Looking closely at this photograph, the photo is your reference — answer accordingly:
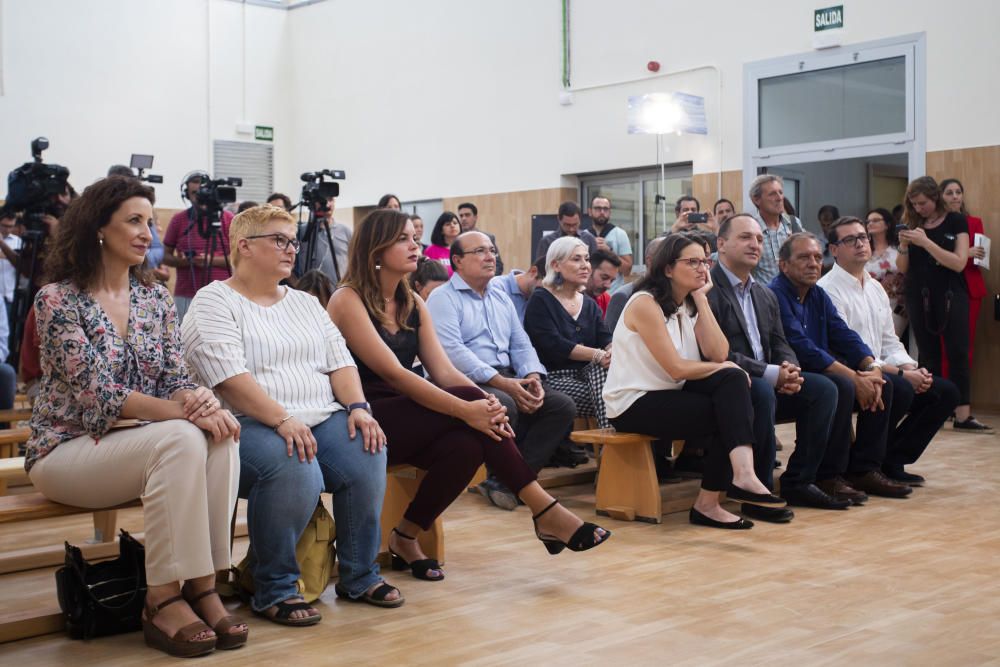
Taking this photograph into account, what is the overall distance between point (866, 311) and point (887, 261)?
2.48 m

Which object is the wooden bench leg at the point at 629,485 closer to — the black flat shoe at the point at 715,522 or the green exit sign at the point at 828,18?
the black flat shoe at the point at 715,522

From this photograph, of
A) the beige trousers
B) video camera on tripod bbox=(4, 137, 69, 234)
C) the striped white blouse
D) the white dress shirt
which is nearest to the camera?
the beige trousers

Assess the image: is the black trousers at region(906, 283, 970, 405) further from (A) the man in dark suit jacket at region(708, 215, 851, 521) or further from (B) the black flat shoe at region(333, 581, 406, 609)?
(B) the black flat shoe at region(333, 581, 406, 609)

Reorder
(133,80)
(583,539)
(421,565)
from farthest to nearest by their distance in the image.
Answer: (133,80) < (421,565) < (583,539)

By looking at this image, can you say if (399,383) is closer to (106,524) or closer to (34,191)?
(106,524)

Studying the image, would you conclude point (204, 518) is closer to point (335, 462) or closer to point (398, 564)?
point (335, 462)

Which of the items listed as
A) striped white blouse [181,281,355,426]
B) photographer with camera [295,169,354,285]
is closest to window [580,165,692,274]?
photographer with camera [295,169,354,285]

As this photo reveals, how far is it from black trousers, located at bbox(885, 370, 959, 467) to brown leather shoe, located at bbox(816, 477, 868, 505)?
0.42 m

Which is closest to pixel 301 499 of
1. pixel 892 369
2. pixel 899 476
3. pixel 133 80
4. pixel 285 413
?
pixel 285 413

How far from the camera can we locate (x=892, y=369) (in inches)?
181

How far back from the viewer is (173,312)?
2.76 meters

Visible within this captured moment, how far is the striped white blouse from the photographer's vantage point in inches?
111

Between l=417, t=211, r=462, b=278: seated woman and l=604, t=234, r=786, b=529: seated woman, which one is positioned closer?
l=604, t=234, r=786, b=529: seated woman

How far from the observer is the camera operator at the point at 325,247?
19.9 ft
